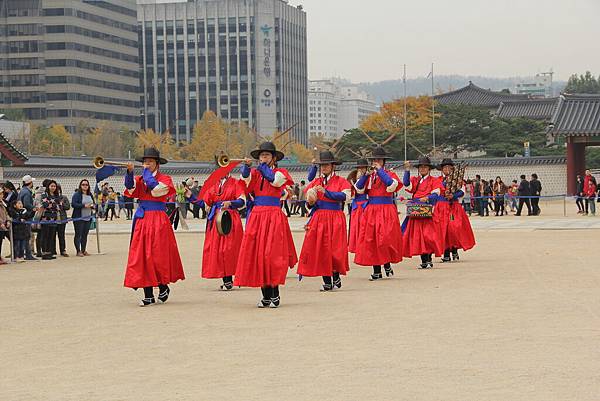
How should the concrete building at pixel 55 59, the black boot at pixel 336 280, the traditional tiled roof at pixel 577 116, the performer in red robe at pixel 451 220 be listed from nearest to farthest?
1. the black boot at pixel 336 280
2. the performer in red robe at pixel 451 220
3. the traditional tiled roof at pixel 577 116
4. the concrete building at pixel 55 59

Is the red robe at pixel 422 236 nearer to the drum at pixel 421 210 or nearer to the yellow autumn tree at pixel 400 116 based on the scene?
the drum at pixel 421 210

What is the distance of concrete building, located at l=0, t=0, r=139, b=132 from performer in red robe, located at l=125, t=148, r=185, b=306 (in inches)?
3353

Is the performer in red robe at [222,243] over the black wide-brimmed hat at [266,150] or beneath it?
beneath

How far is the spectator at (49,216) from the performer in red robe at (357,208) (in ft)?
23.4

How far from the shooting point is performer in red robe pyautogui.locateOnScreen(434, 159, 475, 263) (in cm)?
1653

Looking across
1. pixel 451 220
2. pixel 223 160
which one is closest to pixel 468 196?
pixel 451 220

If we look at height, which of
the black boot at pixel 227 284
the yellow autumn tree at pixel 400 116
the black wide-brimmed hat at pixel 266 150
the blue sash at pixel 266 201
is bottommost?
the black boot at pixel 227 284

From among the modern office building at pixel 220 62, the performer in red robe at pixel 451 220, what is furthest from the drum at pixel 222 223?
the modern office building at pixel 220 62

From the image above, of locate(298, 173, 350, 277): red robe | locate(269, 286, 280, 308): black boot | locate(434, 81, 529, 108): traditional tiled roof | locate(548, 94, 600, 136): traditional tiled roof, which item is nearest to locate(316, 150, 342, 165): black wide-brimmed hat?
locate(298, 173, 350, 277): red robe

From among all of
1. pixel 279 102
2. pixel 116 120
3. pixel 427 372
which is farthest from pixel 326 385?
pixel 279 102

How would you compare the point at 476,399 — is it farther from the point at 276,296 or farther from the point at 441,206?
the point at 441,206

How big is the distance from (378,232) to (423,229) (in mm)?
1935

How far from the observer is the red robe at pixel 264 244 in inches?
437

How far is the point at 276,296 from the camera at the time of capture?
11.2 metres
